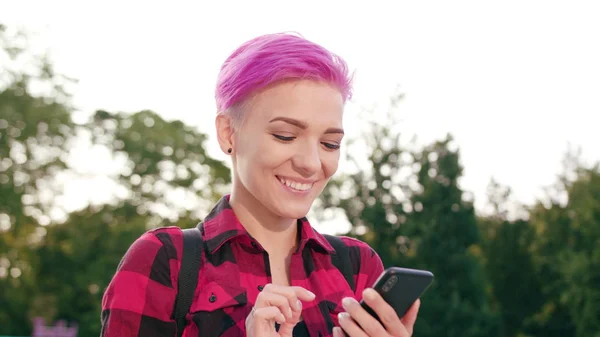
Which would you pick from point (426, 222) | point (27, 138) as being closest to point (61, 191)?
point (27, 138)

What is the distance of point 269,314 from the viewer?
243cm

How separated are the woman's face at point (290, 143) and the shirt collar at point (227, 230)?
13cm

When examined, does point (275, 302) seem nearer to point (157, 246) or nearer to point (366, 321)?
point (366, 321)

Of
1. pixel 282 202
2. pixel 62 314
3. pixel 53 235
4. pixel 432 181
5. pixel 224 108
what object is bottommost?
pixel 62 314

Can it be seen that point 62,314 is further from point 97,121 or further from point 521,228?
point 521,228

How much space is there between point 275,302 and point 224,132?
863 millimetres

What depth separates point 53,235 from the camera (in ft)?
129

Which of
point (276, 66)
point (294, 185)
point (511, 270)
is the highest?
point (276, 66)

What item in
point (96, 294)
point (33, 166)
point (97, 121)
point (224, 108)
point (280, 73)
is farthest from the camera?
point (96, 294)

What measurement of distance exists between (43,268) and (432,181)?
18.5 meters

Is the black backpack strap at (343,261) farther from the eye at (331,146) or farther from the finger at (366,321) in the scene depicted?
the finger at (366,321)

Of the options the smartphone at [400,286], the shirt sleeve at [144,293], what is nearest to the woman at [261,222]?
the shirt sleeve at [144,293]

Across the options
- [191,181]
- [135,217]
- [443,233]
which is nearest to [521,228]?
[443,233]

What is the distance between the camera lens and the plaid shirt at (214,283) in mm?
2705
